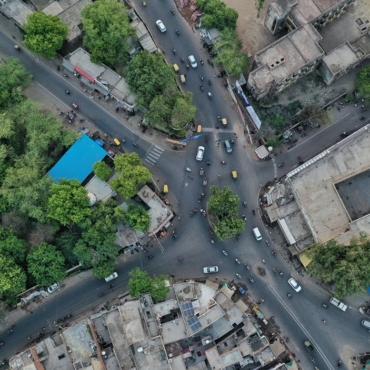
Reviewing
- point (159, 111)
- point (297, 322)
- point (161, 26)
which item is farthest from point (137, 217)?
point (161, 26)

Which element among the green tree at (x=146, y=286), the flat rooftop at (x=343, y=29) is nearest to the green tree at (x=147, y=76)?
the green tree at (x=146, y=286)

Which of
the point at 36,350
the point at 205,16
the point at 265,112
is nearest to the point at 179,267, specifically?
the point at 36,350

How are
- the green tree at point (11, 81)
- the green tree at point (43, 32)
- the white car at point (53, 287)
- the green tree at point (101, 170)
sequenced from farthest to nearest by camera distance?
the green tree at point (11, 81) < the white car at point (53, 287) < the green tree at point (43, 32) < the green tree at point (101, 170)

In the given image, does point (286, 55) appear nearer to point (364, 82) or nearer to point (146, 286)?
point (364, 82)

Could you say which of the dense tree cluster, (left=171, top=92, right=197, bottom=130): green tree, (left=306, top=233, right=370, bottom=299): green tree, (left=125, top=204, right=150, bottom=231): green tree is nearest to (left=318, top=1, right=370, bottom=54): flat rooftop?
(left=171, top=92, right=197, bottom=130): green tree

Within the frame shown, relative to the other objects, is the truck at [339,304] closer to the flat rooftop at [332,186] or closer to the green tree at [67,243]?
the flat rooftop at [332,186]

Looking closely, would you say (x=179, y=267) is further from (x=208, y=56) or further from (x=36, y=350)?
(x=208, y=56)

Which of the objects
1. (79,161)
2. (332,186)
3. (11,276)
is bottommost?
(332,186)
